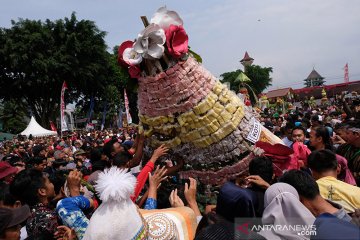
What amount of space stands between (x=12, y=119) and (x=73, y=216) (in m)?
61.2

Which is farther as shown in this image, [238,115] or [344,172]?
[344,172]

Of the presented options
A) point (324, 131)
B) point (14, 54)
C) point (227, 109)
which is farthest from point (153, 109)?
point (14, 54)

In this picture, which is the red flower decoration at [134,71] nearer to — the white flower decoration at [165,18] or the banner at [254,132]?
the white flower decoration at [165,18]

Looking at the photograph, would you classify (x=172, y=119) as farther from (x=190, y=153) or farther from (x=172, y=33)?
(x=172, y=33)

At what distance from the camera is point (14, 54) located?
27.2 m

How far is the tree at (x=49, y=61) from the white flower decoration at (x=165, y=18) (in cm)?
2597

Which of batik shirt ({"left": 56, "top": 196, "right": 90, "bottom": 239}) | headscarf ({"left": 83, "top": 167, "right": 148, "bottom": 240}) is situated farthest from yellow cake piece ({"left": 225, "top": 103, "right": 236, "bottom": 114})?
batik shirt ({"left": 56, "top": 196, "right": 90, "bottom": 239})

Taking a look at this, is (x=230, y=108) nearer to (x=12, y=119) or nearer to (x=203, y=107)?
(x=203, y=107)

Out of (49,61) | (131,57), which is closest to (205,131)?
(131,57)

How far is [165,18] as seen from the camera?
3314 mm

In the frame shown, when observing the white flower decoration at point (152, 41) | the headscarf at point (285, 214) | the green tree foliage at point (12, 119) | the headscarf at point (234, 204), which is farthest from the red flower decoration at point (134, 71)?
the green tree foliage at point (12, 119)

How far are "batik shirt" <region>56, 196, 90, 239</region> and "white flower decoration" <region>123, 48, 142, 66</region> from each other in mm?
1271

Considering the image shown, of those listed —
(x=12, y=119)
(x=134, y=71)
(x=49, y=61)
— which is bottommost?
(x=134, y=71)

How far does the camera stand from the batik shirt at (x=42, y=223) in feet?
9.49
